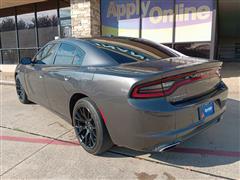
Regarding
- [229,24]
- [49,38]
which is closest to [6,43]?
[49,38]

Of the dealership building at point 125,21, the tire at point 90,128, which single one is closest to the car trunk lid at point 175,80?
the tire at point 90,128

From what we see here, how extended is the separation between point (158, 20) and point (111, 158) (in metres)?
6.22

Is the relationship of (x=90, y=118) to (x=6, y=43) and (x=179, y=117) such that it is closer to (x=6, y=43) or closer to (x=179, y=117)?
(x=179, y=117)

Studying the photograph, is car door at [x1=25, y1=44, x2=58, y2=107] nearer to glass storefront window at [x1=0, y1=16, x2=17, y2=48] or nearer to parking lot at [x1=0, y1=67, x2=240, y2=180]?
parking lot at [x1=0, y1=67, x2=240, y2=180]

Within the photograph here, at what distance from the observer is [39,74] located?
13.3ft

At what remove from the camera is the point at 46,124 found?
13.5ft

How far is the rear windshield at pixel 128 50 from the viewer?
115 inches

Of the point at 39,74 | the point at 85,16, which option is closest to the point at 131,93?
the point at 39,74

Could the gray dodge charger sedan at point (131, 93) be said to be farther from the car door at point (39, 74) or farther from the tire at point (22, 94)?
the tire at point (22, 94)

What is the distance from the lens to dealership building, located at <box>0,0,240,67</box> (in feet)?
23.4

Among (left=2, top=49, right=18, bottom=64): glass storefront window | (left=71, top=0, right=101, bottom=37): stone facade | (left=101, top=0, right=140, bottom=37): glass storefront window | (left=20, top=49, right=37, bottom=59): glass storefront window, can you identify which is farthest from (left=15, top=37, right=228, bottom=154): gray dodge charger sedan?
(left=2, top=49, right=18, bottom=64): glass storefront window

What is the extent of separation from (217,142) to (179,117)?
4.40ft

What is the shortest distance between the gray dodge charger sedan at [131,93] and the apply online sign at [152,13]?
433 centimetres

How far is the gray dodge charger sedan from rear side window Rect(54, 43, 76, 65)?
0.02 metres
